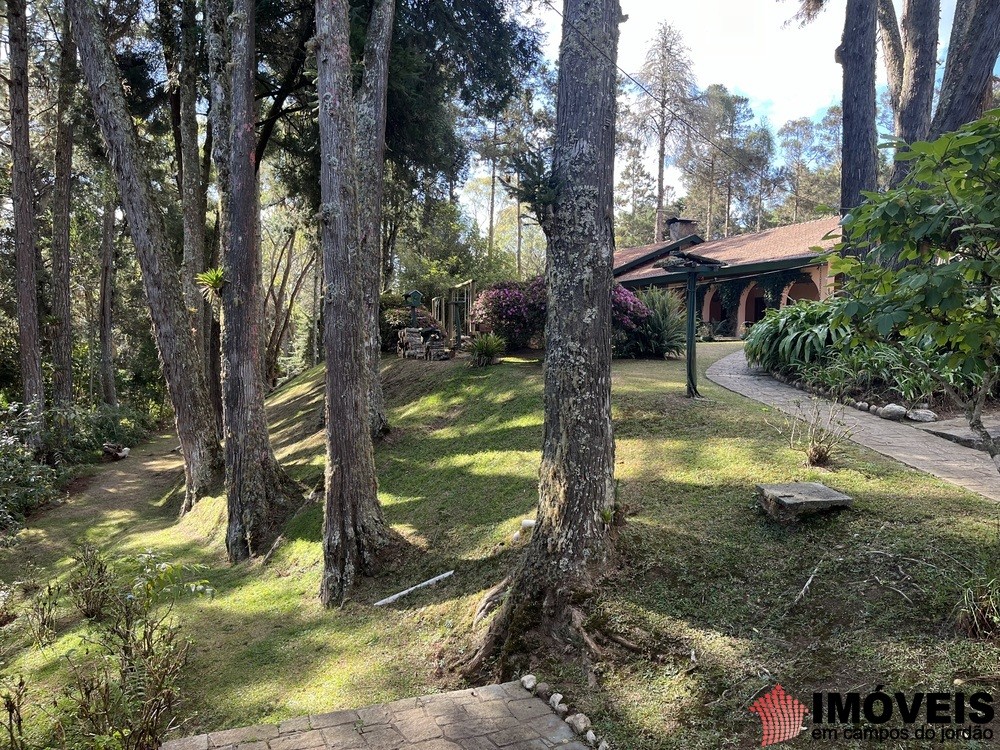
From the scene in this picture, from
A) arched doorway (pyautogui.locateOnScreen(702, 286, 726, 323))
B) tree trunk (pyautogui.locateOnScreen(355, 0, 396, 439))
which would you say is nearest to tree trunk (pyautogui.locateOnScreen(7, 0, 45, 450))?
tree trunk (pyautogui.locateOnScreen(355, 0, 396, 439))

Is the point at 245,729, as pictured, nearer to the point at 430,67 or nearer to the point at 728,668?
the point at 728,668

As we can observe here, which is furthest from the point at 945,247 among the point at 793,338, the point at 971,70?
the point at 971,70

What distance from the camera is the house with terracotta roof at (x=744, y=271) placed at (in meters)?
18.9

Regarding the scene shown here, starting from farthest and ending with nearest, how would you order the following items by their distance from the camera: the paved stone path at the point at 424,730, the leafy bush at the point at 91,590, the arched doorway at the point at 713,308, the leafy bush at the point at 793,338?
the arched doorway at the point at 713,308, the leafy bush at the point at 793,338, the leafy bush at the point at 91,590, the paved stone path at the point at 424,730

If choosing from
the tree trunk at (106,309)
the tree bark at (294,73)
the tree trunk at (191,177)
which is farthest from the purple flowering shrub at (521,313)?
the tree trunk at (106,309)

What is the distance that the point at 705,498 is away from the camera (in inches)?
188

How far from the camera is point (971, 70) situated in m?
8.23

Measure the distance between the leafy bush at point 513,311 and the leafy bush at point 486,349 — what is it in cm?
49

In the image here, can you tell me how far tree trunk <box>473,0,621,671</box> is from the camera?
3889 millimetres

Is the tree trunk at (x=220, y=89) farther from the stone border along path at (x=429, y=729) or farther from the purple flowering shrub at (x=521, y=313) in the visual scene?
the stone border along path at (x=429, y=729)

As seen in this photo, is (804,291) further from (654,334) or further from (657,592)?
(657,592)

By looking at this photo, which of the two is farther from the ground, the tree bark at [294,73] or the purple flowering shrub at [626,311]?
the tree bark at [294,73]
